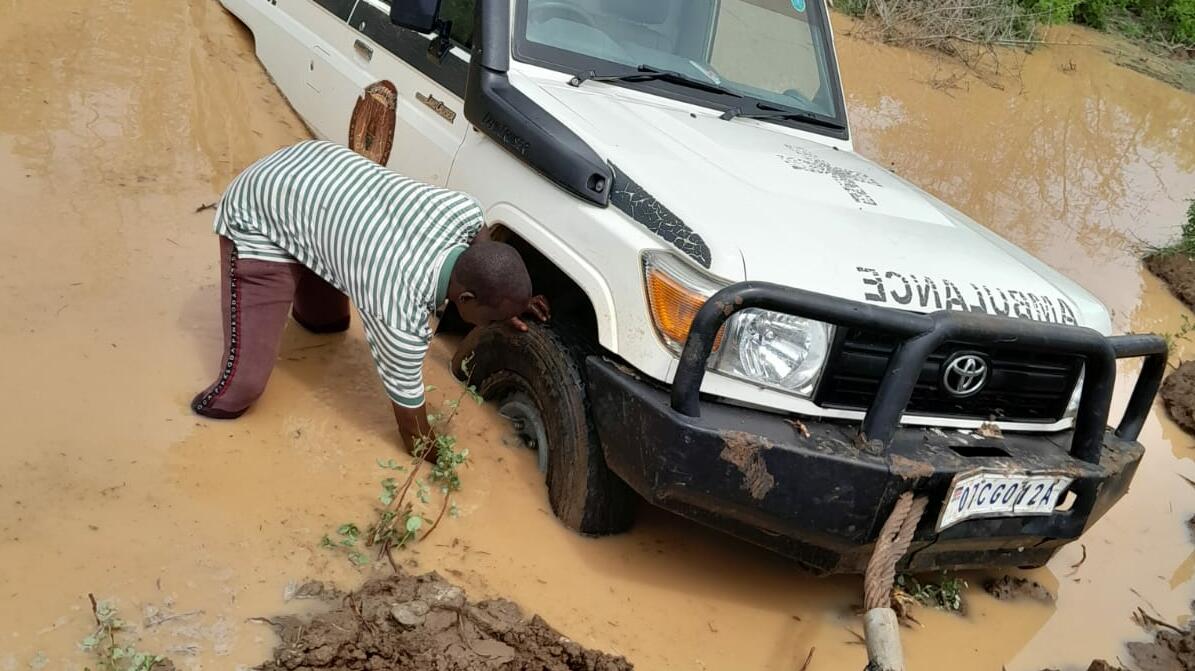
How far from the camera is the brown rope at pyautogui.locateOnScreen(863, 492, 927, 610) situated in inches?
A: 100.0

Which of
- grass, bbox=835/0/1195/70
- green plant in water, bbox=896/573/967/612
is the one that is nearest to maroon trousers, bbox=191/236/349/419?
green plant in water, bbox=896/573/967/612

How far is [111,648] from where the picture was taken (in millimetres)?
2156

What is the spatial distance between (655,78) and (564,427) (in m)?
1.32

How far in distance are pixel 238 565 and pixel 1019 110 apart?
1010cm

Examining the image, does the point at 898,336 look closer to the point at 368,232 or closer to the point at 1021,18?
the point at 368,232

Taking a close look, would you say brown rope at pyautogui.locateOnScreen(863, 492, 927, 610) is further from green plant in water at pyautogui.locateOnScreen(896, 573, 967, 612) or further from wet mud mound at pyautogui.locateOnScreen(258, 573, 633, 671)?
green plant in water at pyautogui.locateOnScreen(896, 573, 967, 612)

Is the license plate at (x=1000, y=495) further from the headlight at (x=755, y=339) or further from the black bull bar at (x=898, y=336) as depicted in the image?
the headlight at (x=755, y=339)

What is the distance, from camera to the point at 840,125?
4.02 metres

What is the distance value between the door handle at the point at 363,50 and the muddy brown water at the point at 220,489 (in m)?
1.03

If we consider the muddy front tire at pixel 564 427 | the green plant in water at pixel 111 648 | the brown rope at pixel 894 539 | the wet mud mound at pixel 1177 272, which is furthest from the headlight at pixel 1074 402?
the wet mud mound at pixel 1177 272

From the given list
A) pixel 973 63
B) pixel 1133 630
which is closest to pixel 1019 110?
pixel 973 63

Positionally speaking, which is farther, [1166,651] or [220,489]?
[1166,651]

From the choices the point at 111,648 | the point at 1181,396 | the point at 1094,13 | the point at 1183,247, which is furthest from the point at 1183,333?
the point at 1094,13

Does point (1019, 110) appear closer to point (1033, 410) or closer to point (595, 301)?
point (1033, 410)
